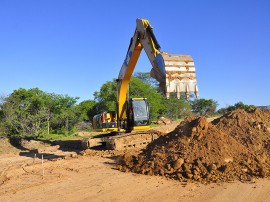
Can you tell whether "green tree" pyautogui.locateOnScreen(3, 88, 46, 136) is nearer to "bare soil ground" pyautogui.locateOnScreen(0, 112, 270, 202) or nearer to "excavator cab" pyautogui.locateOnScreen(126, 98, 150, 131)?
"excavator cab" pyautogui.locateOnScreen(126, 98, 150, 131)

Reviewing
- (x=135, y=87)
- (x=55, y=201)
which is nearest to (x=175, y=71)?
(x=55, y=201)

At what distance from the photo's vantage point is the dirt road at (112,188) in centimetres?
602

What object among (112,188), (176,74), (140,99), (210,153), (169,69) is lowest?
(112,188)

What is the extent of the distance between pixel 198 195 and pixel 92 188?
7.29 feet

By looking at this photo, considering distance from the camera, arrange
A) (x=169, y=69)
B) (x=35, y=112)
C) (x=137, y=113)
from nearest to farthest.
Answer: (x=169, y=69) → (x=137, y=113) → (x=35, y=112)

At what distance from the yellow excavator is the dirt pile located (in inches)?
52.7

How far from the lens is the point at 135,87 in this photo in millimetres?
34531

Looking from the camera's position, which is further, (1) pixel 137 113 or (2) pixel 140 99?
(2) pixel 140 99

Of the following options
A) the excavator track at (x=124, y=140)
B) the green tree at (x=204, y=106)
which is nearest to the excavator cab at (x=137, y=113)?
the excavator track at (x=124, y=140)

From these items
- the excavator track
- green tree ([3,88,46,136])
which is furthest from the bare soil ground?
green tree ([3,88,46,136])

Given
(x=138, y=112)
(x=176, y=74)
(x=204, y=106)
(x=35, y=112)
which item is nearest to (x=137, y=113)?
(x=138, y=112)

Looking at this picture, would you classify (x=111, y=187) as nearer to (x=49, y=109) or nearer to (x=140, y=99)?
(x=140, y=99)

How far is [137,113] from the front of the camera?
43.3 ft

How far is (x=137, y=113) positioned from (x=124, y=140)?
4.08ft
